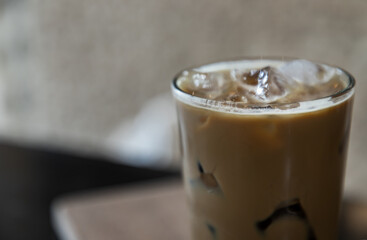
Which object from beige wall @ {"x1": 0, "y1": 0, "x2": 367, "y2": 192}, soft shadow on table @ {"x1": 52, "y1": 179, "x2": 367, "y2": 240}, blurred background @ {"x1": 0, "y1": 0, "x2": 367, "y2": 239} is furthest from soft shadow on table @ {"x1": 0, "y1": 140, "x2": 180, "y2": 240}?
beige wall @ {"x1": 0, "y1": 0, "x2": 367, "y2": 192}

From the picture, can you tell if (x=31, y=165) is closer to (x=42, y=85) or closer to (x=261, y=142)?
(x=261, y=142)

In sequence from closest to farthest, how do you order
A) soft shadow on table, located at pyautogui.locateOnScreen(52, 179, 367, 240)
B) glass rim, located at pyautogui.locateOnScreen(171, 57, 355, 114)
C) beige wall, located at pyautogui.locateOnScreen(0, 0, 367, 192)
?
glass rim, located at pyautogui.locateOnScreen(171, 57, 355, 114) < soft shadow on table, located at pyautogui.locateOnScreen(52, 179, 367, 240) < beige wall, located at pyautogui.locateOnScreen(0, 0, 367, 192)

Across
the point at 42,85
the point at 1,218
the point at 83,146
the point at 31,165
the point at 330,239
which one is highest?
the point at 330,239

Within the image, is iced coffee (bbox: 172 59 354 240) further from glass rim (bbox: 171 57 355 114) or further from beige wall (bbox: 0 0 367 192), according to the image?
beige wall (bbox: 0 0 367 192)

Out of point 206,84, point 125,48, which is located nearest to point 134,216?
point 206,84

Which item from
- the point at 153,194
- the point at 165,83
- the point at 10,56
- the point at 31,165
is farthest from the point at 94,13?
the point at 153,194

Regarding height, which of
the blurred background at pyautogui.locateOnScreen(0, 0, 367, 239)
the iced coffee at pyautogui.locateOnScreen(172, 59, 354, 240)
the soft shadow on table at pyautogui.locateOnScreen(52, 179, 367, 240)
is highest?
the iced coffee at pyautogui.locateOnScreen(172, 59, 354, 240)
